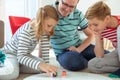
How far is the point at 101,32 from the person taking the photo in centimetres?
142

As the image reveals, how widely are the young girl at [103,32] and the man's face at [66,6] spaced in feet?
0.32

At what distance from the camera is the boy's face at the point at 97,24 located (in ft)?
4.34

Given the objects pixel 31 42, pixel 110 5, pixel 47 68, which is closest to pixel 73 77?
pixel 47 68

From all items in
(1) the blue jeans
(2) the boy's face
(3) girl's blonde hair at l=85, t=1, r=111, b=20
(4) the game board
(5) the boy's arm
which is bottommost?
(4) the game board

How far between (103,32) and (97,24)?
119mm

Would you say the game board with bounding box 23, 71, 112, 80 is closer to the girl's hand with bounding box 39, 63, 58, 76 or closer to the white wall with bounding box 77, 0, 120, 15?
the girl's hand with bounding box 39, 63, 58, 76

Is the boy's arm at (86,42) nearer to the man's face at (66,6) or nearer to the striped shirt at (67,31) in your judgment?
the striped shirt at (67,31)

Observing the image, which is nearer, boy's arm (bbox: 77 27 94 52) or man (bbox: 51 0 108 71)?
man (bbox: 51 0 108 71)

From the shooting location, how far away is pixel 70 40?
5.05ft

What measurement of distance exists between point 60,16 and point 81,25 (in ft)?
0.58

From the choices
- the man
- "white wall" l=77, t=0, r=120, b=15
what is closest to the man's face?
the man

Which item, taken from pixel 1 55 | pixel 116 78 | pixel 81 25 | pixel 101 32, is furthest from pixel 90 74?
pixel 1 55

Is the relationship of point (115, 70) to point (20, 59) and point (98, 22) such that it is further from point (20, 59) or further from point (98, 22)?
point (20, 59)

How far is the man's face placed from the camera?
1395 mm
